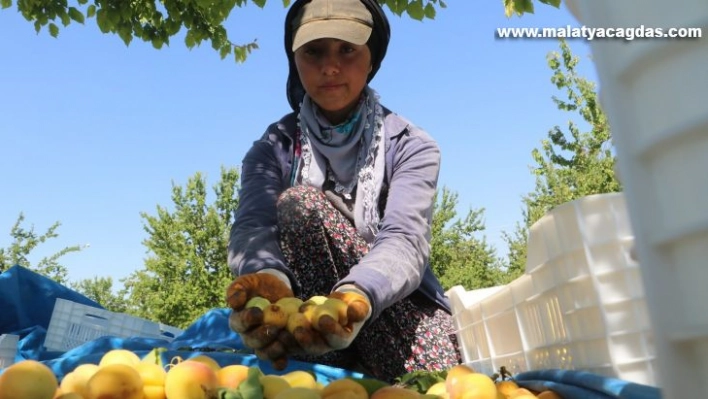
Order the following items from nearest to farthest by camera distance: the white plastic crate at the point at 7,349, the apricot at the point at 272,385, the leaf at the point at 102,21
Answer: the apricot at the point at 272,385, the white plastic crate at the point at 7,349, the leaf at the point at 102,21

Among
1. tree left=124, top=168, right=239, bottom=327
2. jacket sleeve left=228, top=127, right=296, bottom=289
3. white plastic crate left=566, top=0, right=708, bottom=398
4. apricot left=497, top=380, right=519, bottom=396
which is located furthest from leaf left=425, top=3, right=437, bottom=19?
tree left=124, top=168, right=239, bottom=327

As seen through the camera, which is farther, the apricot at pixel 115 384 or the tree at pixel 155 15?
the tree at pixel 155 15

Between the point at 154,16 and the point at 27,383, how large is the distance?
167 inches

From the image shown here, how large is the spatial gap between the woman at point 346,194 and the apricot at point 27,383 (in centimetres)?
72

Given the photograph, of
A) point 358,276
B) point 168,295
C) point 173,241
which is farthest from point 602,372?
point 173,241

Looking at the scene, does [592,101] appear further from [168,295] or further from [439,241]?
[168,295]

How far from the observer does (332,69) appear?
2.08 meters

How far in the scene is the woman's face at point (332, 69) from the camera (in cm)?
208

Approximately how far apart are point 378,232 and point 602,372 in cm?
83

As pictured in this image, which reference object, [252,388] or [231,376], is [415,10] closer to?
[231,376]

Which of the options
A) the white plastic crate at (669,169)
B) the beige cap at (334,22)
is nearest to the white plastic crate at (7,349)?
the beige cap at (334,22)

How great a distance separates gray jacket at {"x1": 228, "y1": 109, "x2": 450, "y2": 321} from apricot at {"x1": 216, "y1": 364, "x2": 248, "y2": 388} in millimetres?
430

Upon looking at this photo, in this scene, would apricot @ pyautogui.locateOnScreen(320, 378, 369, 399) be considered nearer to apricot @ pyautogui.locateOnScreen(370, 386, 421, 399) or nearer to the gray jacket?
apricot @ pyautogui.locateOnScreen(370, 386, 421, 399)

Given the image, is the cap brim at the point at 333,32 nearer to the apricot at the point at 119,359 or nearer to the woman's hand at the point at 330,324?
the woman's hand at the point at 330,324
